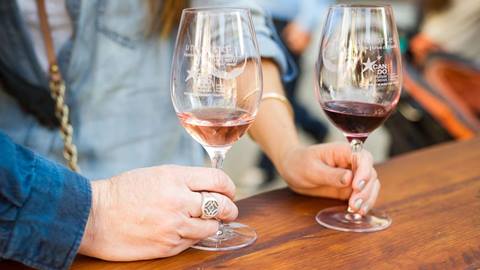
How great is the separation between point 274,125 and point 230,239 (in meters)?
0.35

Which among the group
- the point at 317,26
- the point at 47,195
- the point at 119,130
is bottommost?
the point at 317,26

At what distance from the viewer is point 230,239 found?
0.83 meters

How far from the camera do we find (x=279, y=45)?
123cm

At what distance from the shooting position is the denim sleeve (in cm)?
69

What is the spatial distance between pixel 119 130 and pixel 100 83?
94mm

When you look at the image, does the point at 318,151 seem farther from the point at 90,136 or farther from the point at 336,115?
the point at 90,136

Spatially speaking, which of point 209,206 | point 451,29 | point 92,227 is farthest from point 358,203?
point 451,29

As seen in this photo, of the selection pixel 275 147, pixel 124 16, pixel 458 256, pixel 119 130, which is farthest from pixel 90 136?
pixel 458 256

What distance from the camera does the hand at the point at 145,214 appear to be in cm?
75

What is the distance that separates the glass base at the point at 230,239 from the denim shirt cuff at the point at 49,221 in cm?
15

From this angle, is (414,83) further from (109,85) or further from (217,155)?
(217,155)

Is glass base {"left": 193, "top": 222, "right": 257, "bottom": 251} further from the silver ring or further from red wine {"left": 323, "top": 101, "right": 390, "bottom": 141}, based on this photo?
red wine {"left": 323, "top": 101, "right": 390, "bottom": 141}

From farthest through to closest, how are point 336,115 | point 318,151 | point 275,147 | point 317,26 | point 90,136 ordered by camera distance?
point 317,26, point 90,136, point 275,147, point 318,151, point 336,115

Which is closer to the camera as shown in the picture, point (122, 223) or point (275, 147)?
point (122, 223)
